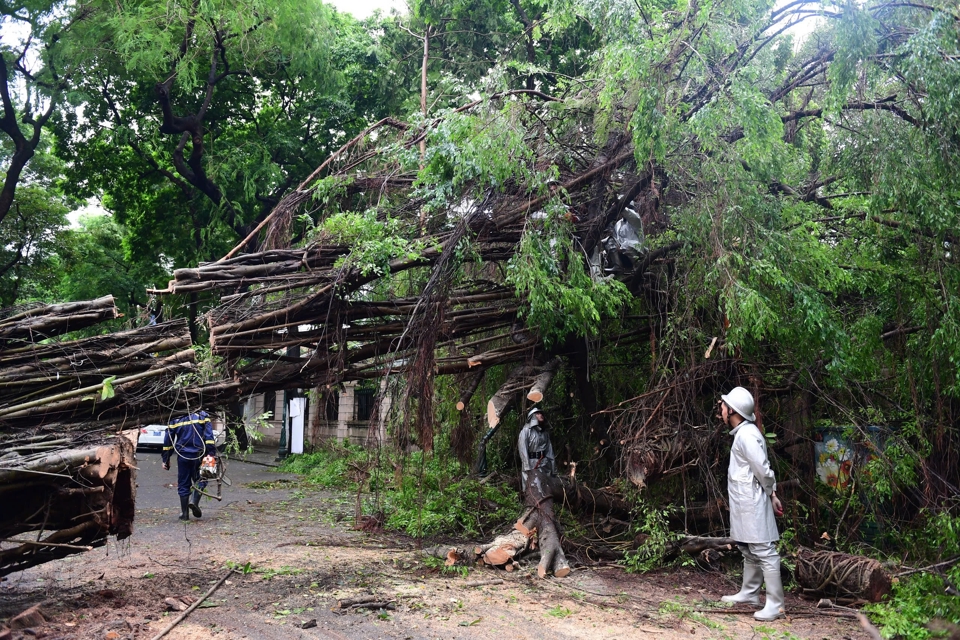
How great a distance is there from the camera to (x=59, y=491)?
15.2 feet

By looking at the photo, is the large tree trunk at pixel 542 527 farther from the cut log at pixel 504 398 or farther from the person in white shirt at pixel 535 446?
the cut log at pixel 504 398

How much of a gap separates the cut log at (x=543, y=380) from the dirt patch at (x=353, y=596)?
1.90 m

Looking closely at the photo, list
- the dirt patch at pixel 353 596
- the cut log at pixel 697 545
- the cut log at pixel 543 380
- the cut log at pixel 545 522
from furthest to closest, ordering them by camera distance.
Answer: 1. the cut log at pixel 543 380
2. the cut log at pixel 697 545
3. the cut log at pixel 545 522
4. the dirt patch at pixel 353 596

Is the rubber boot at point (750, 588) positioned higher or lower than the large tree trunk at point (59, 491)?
lower

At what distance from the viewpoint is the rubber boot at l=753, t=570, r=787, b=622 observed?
5449 mm

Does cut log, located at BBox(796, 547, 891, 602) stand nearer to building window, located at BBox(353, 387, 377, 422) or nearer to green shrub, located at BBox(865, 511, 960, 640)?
green shrub, located at BBox(865, 511, 960, 640)

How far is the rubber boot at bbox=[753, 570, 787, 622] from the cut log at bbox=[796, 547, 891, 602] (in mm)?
588

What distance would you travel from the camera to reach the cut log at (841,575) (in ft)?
18.4

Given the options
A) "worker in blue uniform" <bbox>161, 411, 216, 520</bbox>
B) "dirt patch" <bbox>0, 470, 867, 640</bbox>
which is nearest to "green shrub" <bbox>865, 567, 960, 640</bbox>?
"dirt patch" <bbox>0, 470, 867, 640</bbox>

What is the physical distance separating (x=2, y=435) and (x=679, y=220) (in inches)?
240

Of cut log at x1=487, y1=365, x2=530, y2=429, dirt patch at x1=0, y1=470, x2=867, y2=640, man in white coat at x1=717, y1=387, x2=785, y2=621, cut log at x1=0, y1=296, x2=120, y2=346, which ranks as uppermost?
cut log at x1=0, y1=296, x2=120, y2=346

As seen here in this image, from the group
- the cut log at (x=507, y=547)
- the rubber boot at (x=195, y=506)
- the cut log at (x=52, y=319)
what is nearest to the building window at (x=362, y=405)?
the rubber boot at (x=195, y=506)

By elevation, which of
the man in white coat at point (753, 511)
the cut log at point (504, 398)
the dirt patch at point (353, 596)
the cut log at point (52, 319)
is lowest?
the dirt patch at point (353, 596)

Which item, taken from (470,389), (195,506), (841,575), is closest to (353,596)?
(841,575)
